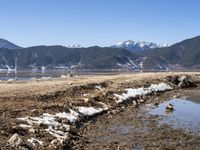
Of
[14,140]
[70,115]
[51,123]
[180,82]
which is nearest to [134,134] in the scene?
[51,123]

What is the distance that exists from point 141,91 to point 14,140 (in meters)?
41.6

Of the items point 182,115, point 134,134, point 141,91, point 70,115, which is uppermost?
point 70,115

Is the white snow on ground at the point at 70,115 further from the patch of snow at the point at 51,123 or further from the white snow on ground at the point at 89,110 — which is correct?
the white snow on ground at the point at 89,110

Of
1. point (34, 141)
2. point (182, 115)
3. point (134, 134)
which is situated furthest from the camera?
point (182, 115)

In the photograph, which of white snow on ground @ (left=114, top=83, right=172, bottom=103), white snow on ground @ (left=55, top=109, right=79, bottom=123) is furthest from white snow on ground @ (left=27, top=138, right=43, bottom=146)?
white snow on ground @ (left=114, top=83, right=172, bottom=103)

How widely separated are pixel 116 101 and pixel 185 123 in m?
13.2

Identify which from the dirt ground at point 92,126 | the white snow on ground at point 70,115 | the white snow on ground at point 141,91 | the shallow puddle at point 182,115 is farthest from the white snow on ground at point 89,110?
the white snow on ground at point 141,91

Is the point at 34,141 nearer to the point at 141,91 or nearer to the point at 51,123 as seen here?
the point at 51,123

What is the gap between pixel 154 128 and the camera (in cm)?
3491

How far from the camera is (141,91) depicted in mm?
63938

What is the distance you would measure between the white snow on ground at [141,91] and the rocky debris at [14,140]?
88.4 feet

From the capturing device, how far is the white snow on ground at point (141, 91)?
53.4 meters

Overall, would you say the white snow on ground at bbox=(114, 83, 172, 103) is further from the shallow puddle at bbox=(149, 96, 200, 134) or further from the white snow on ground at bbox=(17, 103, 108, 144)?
the white snow on ground at bbox=(17, 103, 108, 144)

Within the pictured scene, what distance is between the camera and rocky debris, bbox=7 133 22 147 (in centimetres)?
2339
